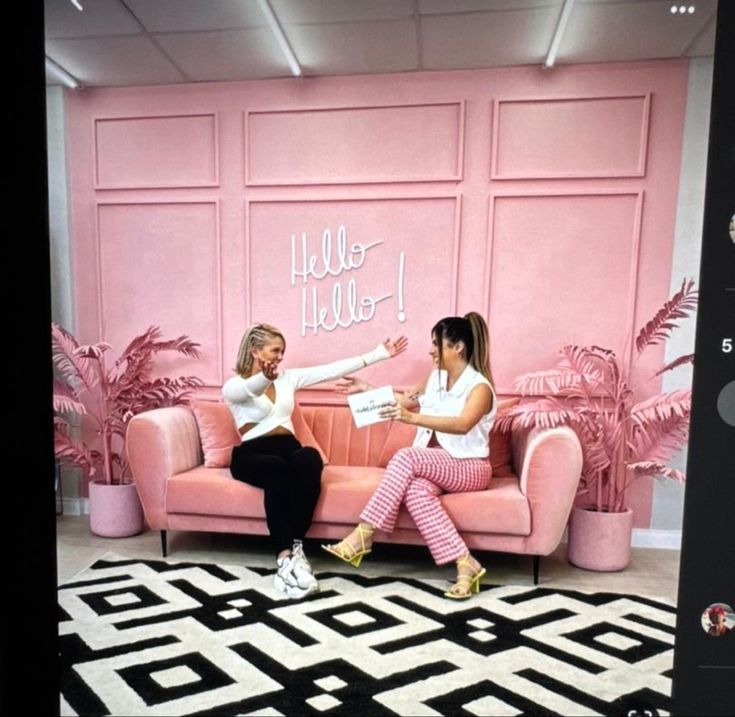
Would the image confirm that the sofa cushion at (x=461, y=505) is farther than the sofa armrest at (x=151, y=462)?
No

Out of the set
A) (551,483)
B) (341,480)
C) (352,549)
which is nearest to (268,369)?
(341,480)

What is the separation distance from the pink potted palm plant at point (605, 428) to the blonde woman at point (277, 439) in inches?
15.8

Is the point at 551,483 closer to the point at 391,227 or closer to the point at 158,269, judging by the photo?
the point at 391,227

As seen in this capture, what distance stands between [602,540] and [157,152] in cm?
117

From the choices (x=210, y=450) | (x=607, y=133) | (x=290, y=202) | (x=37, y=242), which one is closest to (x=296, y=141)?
(x=290, y=202)

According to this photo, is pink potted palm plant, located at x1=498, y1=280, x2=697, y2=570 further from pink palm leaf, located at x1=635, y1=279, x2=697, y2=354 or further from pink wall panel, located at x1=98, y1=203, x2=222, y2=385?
pink wall panel, located at x1=98, y1=203, x2=222, y2=385

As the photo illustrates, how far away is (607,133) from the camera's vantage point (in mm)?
1029

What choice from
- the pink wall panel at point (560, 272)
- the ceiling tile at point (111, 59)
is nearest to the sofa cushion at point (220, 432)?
the pink wall panel at point (560, 272)

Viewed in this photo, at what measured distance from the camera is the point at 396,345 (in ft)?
4.36

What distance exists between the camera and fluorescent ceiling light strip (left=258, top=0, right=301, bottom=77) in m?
0.33

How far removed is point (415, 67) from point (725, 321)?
29 cm

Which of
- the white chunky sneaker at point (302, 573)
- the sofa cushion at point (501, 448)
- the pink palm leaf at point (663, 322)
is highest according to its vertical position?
the pink palm leaf at point (663, 322)

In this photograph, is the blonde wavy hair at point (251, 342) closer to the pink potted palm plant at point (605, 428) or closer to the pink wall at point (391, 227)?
the pink wall at point (391, 227)

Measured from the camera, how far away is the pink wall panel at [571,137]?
3.19ft
